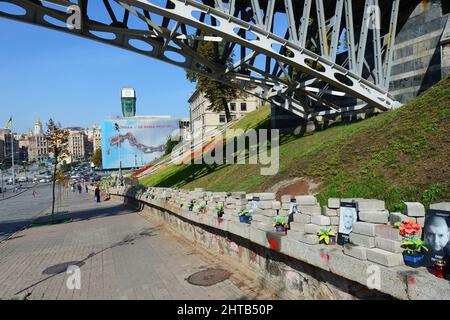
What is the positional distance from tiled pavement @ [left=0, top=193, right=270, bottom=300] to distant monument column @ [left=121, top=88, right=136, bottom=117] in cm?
11194

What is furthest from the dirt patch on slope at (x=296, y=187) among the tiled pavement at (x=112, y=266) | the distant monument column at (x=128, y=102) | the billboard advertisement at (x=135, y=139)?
the distant monument column at (x=128, y=102)

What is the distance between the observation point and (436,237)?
3.68m

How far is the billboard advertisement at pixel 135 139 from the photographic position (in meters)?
94.6

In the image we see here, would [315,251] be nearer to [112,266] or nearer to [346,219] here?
[346,219]

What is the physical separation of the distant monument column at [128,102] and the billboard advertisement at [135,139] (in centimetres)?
2411

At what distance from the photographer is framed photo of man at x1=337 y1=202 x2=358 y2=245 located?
16.2 feet

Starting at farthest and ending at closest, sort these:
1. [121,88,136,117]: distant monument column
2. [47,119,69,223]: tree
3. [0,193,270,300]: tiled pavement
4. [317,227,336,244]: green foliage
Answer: [121,88,136,117]: distant monument column → [47,119,69,223]: tree → [0,193,270,300]: tiled pavement → [317,227,336,244]: green foliage

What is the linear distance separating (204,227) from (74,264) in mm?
4023

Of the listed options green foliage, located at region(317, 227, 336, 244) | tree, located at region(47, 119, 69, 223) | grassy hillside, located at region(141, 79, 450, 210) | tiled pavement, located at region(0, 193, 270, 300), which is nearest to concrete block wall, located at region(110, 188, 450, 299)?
green foliage, located at region(317, 227, 336, 244)

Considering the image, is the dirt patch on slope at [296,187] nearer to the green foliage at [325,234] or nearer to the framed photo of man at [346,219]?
the green foliage at [325,234]

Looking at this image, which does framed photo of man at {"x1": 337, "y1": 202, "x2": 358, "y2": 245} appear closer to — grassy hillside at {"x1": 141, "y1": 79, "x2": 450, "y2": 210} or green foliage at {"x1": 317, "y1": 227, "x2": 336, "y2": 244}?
green foliage at {"x1": 317, "y1": 227, "x2": 336, "y2": 244}

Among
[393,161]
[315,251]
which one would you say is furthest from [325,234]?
[393,161]
